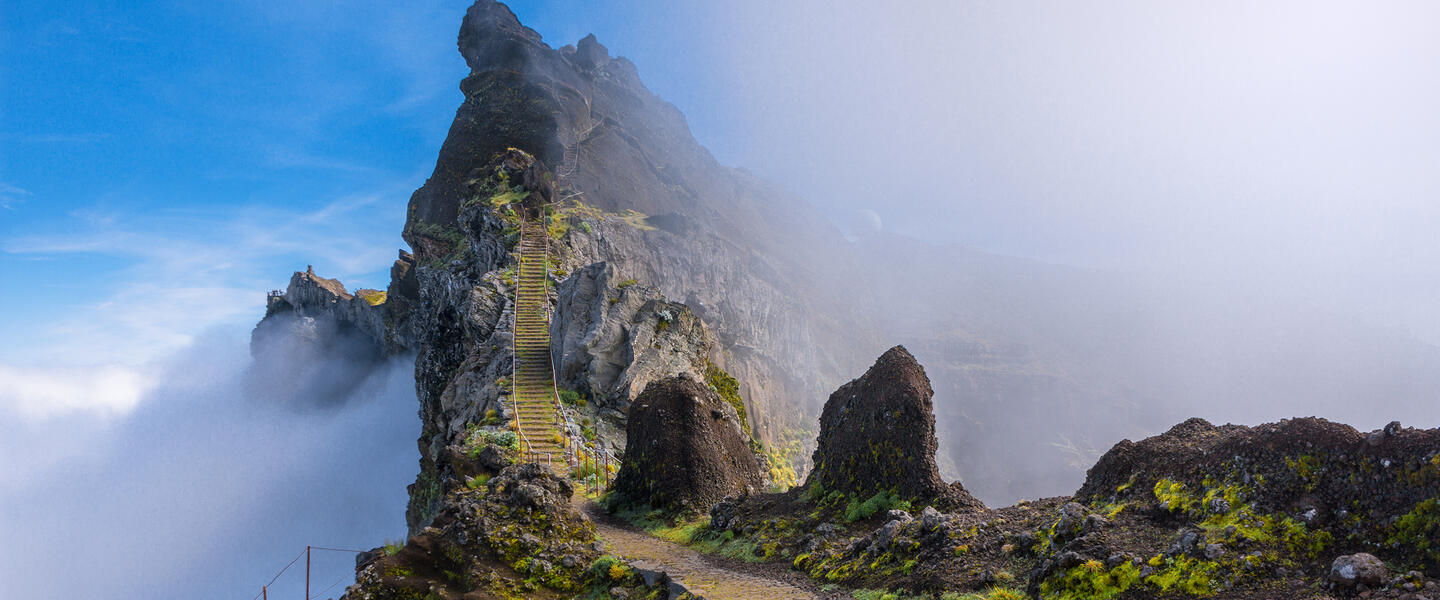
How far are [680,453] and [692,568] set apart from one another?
478cm

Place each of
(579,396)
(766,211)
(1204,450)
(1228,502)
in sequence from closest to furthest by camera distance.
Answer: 1. (1228,502)
2. (1204,450)
3. (579,396)
4. (766,211)

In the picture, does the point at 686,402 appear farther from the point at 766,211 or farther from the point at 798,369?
the point at 766,211

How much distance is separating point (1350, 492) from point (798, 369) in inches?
2464

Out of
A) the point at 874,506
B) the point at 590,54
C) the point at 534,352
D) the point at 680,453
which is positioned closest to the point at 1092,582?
the point at 874,506

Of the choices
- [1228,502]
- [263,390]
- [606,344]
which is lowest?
[1228,502]

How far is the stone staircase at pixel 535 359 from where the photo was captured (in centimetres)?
2206

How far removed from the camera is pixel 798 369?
67812mm

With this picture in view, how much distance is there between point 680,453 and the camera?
1502cm

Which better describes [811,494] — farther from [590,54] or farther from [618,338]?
[590,54]

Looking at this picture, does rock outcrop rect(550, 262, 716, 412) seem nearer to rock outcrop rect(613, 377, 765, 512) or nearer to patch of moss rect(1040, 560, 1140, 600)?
rock outcrop rect(613, 377, 765, 512)

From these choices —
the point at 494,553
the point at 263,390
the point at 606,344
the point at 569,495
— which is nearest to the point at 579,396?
the point at 606,344

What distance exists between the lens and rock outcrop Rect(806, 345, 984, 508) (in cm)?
1106

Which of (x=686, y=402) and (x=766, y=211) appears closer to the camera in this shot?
(x=686, y=402)

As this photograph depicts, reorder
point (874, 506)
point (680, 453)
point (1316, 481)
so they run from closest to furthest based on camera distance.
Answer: point (1316, 481), point (874, 506), point (680, 453)
